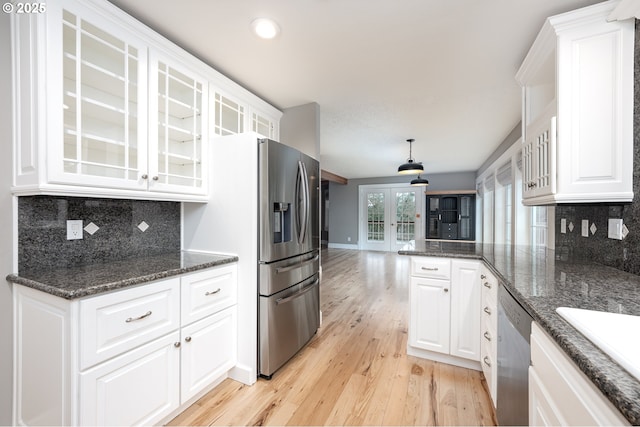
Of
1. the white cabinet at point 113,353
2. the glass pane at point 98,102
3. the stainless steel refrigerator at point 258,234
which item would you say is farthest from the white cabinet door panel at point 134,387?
the glass pane at point 98,102

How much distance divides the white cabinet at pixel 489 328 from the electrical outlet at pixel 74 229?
252 cm

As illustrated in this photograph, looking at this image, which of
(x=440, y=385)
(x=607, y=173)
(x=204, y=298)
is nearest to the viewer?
(x=607, y=173)

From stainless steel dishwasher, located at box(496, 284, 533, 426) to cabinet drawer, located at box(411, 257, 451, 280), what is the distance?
2.00 ft

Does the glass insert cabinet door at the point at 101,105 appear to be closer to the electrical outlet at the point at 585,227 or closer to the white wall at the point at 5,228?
the white wall at the point at 5,228

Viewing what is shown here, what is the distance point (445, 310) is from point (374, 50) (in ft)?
6.69

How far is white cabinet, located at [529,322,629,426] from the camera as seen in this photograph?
0.57 metres

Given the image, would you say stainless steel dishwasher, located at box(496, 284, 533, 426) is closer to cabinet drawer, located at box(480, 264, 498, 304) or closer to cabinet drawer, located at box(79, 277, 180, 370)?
cabinet drawer, located at box(480, 264, 498, 304)

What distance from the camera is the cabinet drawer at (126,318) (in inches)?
45.9

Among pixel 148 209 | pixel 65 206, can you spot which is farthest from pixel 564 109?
pixel 65 206

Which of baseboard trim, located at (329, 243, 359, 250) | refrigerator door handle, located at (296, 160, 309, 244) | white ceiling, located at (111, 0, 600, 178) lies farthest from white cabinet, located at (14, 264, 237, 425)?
baseboard trim, located at (329, 243, 359, 250)

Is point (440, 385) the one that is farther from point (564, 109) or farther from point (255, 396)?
point (564, 109)

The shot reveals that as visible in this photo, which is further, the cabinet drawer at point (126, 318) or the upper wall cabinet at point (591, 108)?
the upper wall cabinet at point (591, 108)

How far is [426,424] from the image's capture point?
1.54 m

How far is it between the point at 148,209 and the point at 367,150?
157 inches
